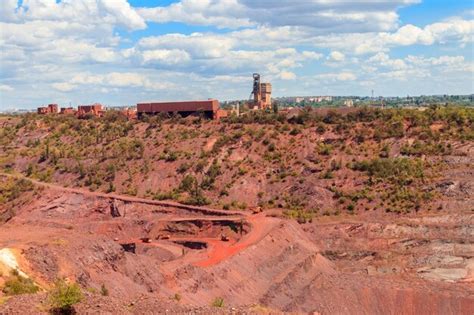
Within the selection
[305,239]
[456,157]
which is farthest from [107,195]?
[456,157]

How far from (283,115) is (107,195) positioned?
1010 inches

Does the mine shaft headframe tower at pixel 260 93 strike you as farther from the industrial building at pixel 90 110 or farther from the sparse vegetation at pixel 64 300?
the sparse vegetation at pixel 64 300

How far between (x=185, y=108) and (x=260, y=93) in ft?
71.0

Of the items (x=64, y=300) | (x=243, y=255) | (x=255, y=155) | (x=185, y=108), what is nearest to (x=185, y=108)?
(x=185, y=108)

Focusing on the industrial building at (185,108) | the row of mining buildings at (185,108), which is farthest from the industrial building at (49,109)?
the industrial building at (185,108)

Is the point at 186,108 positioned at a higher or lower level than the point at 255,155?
higher

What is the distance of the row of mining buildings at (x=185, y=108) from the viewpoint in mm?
77188

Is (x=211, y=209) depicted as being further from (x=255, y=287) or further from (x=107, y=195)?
(x=255, y=287)

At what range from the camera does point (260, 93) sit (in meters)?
97.4

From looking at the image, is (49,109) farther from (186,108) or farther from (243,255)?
(243,255)

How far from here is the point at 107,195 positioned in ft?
192

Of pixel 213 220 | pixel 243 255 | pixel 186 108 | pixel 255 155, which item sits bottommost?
pixel 243 255

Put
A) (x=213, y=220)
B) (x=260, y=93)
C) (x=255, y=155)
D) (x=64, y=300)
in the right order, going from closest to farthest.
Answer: (x=64, y=300)
(x=213, y=220)
(x=255, y=155)
(x=260, y=93)

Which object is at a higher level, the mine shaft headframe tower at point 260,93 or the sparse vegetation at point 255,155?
the mine shaft headframe tower at point 260,93
